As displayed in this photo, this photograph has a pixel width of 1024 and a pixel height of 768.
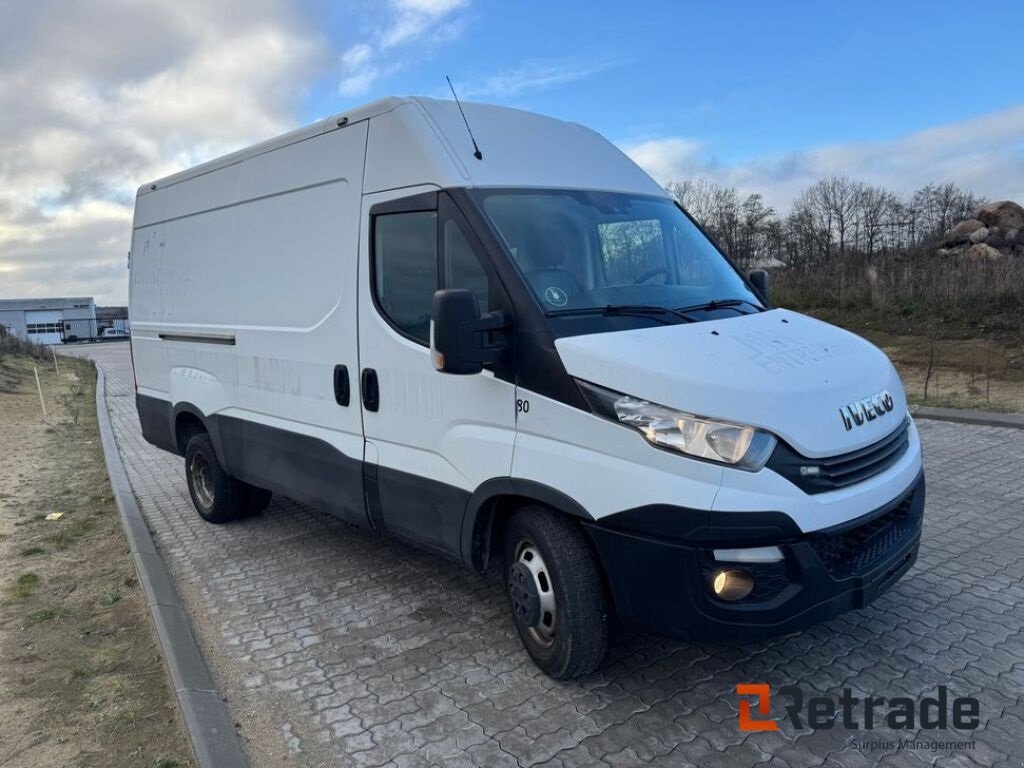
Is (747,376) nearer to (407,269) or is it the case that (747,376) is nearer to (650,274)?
(650,274)

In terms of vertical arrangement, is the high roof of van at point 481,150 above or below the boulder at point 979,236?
below

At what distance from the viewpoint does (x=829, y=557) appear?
2975mm

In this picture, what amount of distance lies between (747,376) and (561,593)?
1245mm

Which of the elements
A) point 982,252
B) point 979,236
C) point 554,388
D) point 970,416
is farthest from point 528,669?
point 979,236

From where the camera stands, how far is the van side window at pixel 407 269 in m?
3.83

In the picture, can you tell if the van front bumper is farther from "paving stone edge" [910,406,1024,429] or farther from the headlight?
"paving stone edge" [910,406,1024,429]

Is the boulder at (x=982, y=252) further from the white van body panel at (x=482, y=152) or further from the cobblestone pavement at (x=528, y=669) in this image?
the white van body panel at (x=482, y=152)

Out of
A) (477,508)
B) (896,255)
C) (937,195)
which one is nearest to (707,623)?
(477,508)

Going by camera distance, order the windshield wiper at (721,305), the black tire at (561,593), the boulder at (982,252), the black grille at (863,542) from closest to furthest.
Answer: the black grille at (863,542)
the black tire at (561,593)
the windshield wiper at (721,305)
the boulder at (982,252)

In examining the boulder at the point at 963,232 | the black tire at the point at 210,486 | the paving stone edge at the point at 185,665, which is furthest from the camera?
the boulder at the point at 963,232

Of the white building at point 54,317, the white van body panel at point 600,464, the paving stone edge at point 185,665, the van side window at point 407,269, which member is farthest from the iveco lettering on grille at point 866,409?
the white building at point 54,317

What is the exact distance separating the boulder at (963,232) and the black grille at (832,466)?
24.6 metres

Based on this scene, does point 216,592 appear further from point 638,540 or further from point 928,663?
point 928,663

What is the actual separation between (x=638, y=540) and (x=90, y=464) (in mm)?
8651
